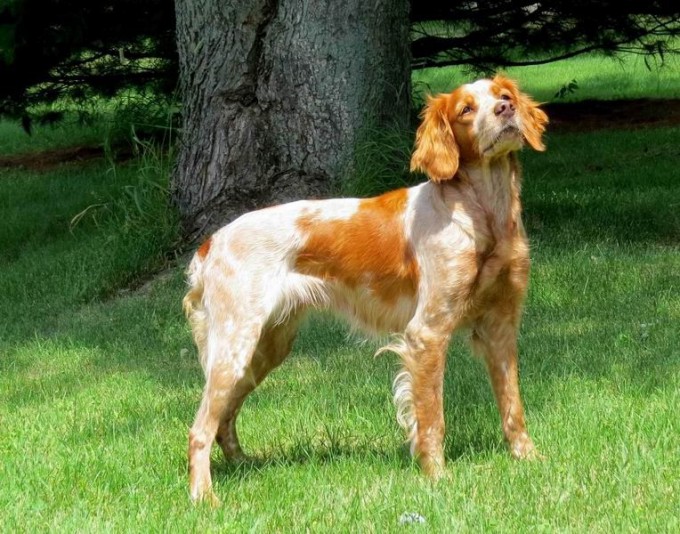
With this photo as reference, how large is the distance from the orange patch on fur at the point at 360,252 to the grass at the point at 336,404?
2.43 feet

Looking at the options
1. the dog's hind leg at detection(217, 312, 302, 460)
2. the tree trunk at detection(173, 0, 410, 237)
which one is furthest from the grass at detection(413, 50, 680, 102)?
the dog's hind leg at detection(217, 312, 302, 460)

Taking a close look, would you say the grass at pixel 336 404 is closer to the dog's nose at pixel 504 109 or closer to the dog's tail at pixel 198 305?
the dog's tail at pixel 198 305

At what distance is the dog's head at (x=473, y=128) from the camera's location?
458 cm

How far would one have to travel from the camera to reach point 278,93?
9.27 metres

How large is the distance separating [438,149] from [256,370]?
135 centimetres

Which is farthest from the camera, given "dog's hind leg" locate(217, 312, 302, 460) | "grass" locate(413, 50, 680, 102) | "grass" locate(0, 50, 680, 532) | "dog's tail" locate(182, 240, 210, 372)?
"grass" locate(413, 50, 680, 102)

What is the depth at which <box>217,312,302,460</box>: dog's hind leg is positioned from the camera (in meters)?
5.11

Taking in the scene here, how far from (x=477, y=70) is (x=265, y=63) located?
18.4 ft

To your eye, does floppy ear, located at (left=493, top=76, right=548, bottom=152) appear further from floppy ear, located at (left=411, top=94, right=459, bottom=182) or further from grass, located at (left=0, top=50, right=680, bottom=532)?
grass, located at (left=0, top=50, right=680, bottom=532)

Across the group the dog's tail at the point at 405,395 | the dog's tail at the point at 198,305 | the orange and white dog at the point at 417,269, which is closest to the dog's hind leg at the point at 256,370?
the orange and white dog at the point at 417,269

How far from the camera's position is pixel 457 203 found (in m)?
4.70

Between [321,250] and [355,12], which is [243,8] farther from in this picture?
[321,250]

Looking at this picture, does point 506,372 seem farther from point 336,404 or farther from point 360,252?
point 336,404

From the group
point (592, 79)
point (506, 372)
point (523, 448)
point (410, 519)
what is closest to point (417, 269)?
point (506, 372)
